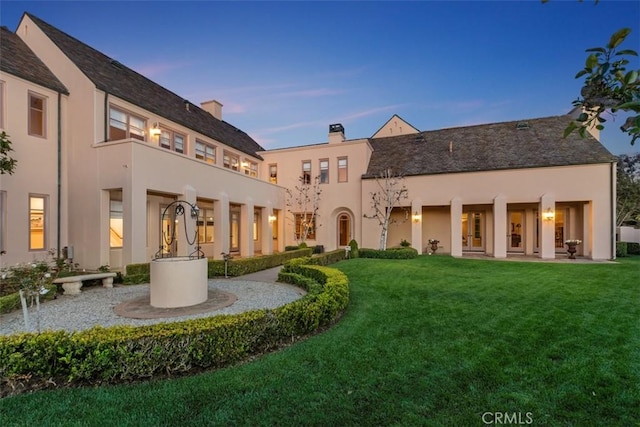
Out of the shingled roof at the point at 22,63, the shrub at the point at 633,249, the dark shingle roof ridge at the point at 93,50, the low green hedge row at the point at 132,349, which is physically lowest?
the shrub at the point at 633,249

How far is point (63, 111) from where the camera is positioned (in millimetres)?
11523

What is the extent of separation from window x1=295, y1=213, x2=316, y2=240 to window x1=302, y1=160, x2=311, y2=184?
2422 millimetres

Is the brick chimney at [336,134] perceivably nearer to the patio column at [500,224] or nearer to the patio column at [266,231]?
the patio column at [266,231]

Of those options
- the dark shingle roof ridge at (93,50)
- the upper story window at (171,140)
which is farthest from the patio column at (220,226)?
the dark shingle roof ridge at (93,50)

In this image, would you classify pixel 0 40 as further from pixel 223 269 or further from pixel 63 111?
pixel 223 269

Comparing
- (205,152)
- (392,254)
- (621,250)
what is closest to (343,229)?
(392,254)

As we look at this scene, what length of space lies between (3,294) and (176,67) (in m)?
12.8

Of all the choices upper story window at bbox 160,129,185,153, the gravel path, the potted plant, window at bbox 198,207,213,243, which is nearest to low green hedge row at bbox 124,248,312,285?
the gravel path

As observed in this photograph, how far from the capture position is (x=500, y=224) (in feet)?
56.9

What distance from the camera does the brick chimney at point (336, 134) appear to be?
72.0ft

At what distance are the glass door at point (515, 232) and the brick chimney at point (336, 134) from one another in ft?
39.9

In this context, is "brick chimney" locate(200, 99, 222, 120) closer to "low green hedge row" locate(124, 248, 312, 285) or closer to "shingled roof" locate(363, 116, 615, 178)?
"shingled roof" locate(363, 116, 615, 178)

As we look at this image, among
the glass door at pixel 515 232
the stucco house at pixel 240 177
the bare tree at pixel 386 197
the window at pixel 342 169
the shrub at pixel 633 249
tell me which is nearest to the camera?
the stucco house at pixel 240 177

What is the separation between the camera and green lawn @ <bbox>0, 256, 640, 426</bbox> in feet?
9.84
